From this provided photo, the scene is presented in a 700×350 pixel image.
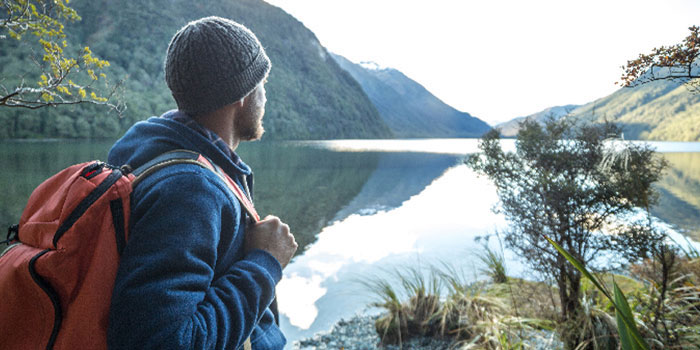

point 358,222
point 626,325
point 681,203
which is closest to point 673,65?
Answer: point 626,325

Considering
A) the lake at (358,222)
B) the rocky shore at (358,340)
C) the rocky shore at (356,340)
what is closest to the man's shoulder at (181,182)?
the lake at (358,222)

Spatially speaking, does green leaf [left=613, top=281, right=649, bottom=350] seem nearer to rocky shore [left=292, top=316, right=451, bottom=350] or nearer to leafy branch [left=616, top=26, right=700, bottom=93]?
leafy branch [left=616, top=26, right=700, bottom=93]

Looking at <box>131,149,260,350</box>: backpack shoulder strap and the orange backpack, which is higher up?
<box>131,149,260,350</box>: backpack shoulder strap

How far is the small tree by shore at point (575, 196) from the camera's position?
4.38 metres

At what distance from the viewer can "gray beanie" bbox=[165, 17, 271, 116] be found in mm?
1231

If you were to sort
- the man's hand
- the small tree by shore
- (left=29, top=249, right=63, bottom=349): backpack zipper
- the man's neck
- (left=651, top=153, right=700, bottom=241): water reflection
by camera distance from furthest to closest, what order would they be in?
(left=651, top=153, right=700, bottom=241): water reflection → the small tree by shore → the man's neck → the man's hand → (left=29, top=249, right=63, bottom=349): backpack zipper

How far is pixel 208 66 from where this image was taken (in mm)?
1234

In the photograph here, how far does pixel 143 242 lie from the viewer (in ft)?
2.89

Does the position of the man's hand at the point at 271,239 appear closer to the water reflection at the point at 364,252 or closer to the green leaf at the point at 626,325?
the green leaf at the point at 626,325

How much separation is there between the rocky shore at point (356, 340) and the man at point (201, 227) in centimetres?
395

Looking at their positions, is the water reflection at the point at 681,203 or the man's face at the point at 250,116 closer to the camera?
the man's face at the point at 250,116

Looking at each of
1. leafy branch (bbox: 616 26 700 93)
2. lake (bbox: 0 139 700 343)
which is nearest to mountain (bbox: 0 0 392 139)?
lake (bbox: 0 139 700 343)

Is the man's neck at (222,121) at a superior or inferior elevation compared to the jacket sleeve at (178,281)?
superior

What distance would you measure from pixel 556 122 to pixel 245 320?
5.15 metres
